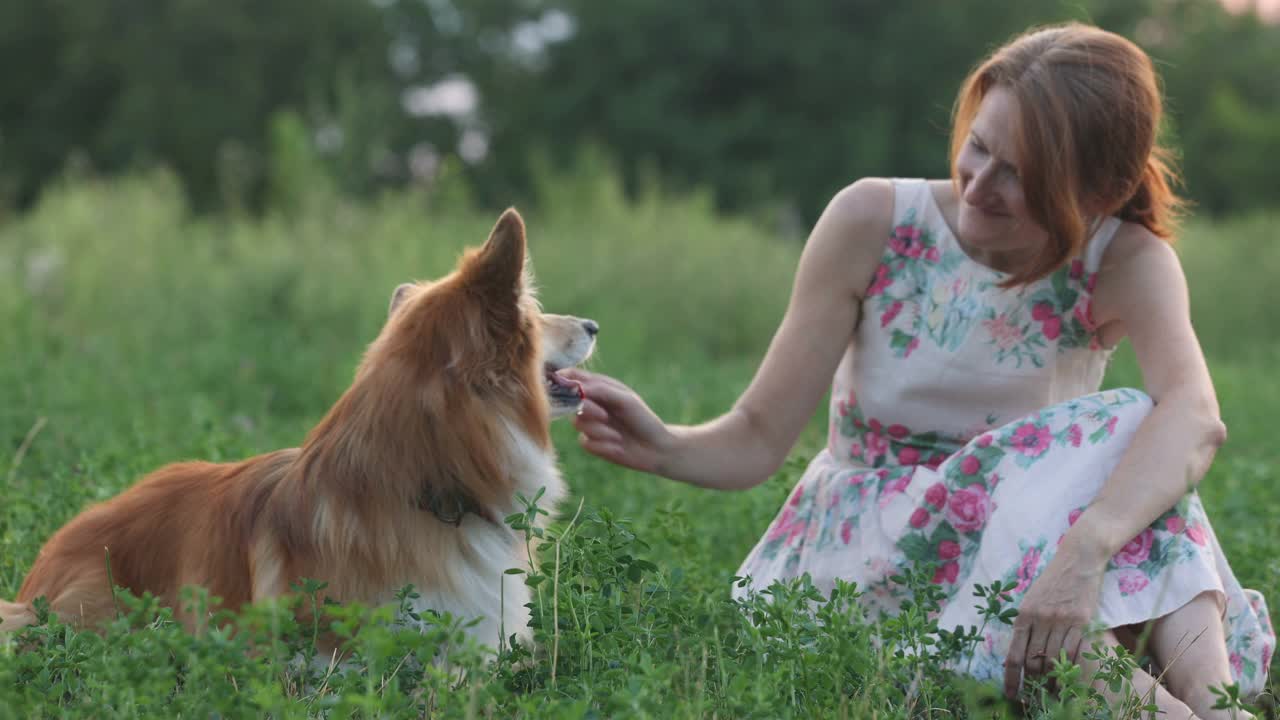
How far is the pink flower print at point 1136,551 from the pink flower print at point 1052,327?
26.1 inches

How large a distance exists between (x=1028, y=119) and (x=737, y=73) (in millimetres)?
33045

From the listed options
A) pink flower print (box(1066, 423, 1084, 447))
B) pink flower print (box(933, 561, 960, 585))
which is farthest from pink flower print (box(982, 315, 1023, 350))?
pink flower print (box(933, 561, 960, 585))

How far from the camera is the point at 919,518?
3.14 metres

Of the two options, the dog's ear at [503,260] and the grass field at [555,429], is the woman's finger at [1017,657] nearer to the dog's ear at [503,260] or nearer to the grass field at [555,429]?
the grass field at [555,429]

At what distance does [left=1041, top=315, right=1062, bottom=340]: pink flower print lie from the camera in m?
3.29

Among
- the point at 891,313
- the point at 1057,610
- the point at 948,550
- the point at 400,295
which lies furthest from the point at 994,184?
the point at 400,295

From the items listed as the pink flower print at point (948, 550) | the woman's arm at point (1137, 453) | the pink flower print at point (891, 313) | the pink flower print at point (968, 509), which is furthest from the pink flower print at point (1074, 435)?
the pink flower print at point (891, 313)

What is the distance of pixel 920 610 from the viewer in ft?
8.75

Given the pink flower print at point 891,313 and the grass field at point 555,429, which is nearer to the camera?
the grass field at point 555,429

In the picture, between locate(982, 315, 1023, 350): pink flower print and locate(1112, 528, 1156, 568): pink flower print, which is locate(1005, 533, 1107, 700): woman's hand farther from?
locate(982, 315, 1023, 350): pink flower print

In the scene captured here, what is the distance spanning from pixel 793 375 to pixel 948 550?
0.66 meters

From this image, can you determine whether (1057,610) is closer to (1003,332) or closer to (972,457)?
(972,457)

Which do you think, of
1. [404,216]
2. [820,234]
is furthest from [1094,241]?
[404,216]

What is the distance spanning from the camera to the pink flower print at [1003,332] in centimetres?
328
